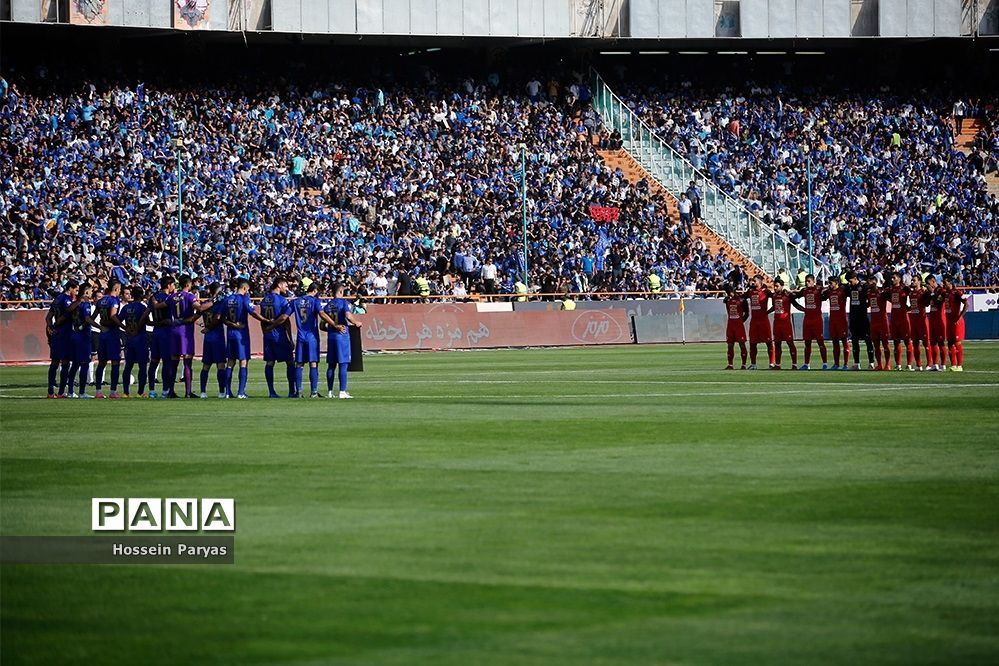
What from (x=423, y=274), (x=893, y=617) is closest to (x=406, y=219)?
(x=423, y=274)

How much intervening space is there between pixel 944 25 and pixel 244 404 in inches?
1992

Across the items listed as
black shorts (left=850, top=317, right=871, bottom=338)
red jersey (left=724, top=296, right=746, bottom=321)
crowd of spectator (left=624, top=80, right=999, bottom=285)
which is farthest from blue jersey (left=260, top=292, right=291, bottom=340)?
crowd of spectator (left=624, top=80, right=999, bottom=285)

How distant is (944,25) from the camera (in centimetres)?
6706

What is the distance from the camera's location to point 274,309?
26.3 meters

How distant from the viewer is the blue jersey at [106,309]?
87.4ft

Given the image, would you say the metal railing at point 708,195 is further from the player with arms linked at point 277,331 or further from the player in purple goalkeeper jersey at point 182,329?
the player in purple goalkeeper jersey at point 182,329

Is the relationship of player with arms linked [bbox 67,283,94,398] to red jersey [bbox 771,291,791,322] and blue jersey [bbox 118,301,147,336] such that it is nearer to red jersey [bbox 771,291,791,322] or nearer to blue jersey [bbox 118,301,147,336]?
blue jersey [bbox 118,301,147,336]

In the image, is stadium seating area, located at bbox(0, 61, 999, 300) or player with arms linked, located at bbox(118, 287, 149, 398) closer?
player with arms linked, located at bbox(118, 287, 149, 398)

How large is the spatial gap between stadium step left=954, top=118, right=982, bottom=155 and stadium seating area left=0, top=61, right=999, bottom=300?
653 mm

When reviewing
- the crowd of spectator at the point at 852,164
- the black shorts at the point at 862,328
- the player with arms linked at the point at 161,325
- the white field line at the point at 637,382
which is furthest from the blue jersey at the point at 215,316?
the crowd of spectator at the point at 852,164

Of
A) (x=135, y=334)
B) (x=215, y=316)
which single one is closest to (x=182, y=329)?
(x=135, y=334)

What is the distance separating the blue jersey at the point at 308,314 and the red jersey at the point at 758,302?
11311mm

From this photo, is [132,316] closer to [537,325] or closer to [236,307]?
[236,307]

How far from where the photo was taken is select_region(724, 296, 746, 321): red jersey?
33.8m
